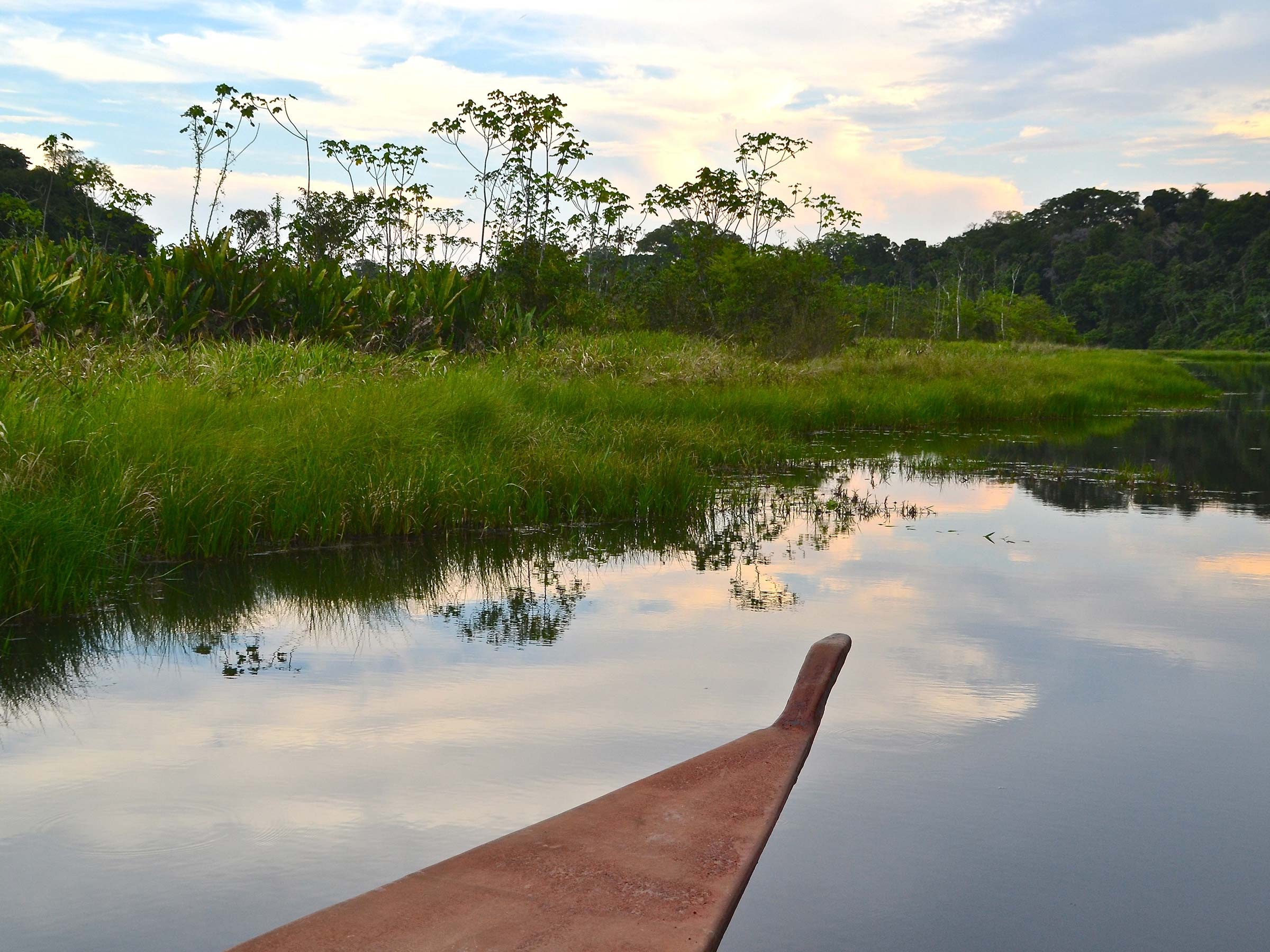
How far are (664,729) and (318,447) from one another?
182 inches

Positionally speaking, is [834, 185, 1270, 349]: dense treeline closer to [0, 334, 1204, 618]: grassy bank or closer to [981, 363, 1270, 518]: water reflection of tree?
[981, 363, 1270, 518]: water reflection of tree

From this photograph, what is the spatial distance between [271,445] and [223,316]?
6.90 metres

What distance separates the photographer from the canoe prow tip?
4.48 metres

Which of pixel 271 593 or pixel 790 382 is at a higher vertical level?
pixel 790 382

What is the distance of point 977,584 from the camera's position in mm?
7754

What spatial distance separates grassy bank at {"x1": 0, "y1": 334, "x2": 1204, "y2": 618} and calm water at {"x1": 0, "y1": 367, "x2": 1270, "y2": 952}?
358mm

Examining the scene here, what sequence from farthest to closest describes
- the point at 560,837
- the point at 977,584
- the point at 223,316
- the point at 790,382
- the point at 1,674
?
the point at 790,382 < the point at 223,316 < the point at 977,584 < the point at 1,674 < the point at 560,837

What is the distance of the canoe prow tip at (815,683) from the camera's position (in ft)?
14.7

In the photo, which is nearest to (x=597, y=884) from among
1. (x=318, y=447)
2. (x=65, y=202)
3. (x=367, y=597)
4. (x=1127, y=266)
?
(x=367, y=597)

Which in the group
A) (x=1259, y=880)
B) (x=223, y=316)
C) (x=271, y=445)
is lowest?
(x=1259, y=880)

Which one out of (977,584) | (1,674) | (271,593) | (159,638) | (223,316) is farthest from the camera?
(223,316)

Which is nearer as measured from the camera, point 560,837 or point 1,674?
point 560,837

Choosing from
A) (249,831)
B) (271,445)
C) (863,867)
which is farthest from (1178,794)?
(271,445)

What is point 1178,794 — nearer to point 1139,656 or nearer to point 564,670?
point 1139,656
